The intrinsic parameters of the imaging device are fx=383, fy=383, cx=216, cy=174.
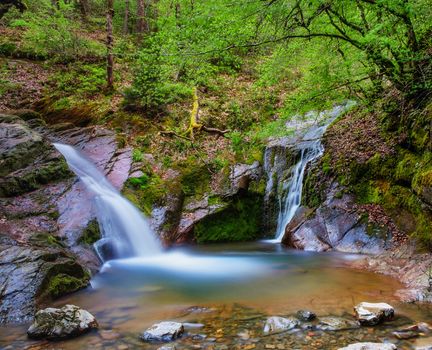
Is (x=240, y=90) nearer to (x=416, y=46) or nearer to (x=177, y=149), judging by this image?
(x=177, y=149)

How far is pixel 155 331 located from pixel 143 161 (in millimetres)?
7122

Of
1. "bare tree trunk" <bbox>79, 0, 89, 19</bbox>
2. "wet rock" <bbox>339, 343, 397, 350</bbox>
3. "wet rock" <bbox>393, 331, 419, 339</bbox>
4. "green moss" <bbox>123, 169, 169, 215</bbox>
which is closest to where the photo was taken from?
"wet rock" <bbox>339, 343, 397, 350</bbox>

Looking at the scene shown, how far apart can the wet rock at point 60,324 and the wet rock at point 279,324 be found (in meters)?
2.02

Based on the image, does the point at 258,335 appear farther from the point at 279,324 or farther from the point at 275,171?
the point at 275,171

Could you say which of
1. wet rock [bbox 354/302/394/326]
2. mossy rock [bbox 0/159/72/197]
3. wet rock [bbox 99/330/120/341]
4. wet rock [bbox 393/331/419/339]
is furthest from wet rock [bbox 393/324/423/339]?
mossy rock [bbox 0/159/72/197]

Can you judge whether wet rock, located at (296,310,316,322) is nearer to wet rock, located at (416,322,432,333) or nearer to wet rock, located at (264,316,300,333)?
wet rock, located at (264,316,300,333)

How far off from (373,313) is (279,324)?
1087 millimetres

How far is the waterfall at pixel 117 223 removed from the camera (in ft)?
27.6

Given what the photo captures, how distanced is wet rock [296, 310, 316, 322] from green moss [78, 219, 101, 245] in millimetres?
4911

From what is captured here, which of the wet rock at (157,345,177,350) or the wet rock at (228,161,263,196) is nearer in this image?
the wet rock at (157,345,177,350)

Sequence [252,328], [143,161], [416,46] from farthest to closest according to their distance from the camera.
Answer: [143,161] < [416,46] < [252,328]

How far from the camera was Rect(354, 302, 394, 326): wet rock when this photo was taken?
4.32 meters

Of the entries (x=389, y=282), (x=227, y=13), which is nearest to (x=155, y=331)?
(x=389, y=282)

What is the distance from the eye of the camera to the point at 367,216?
835 centimetres
